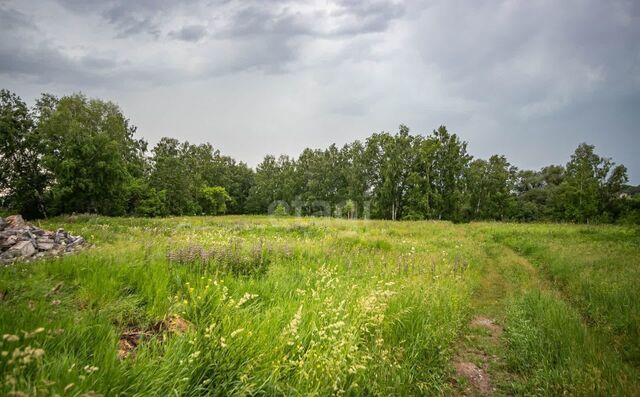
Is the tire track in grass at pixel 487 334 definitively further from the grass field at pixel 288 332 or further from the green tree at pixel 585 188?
the green tree at pixel 585 188

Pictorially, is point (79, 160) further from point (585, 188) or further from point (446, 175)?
point (585, 188)

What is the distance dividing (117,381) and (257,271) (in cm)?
499

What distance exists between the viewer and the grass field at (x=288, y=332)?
2.66m

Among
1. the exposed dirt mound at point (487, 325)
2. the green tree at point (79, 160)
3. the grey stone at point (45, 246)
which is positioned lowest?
the exposed dirt mound at point (487, 325)

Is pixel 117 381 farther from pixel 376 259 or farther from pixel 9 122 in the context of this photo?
pixel 9 122

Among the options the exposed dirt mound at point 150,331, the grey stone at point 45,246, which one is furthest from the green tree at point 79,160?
the exposed dirt mound at point 150,331

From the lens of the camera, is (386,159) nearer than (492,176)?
Yes

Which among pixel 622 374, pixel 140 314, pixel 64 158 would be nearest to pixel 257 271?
pixel 140 314

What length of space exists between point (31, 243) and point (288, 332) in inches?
465

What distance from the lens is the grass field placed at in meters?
2.66

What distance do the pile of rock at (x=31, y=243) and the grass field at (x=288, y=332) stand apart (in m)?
5.48

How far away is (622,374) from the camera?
4406 millimetres

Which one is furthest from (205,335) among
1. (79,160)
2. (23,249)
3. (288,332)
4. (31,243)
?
(79,160)

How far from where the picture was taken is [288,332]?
3.61 metres
